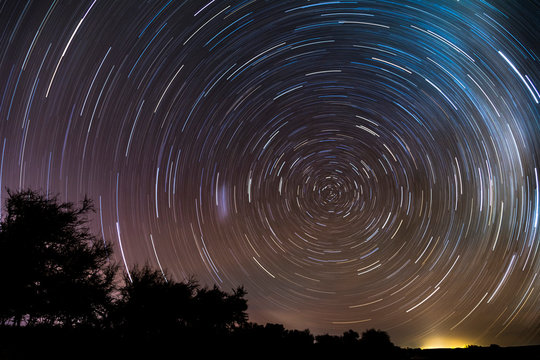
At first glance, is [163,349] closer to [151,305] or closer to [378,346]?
[151,305]

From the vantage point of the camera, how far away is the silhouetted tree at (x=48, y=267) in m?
10.1

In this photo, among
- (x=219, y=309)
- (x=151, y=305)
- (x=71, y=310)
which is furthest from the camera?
(x=219, y=309)

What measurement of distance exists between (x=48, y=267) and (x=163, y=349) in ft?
16.1

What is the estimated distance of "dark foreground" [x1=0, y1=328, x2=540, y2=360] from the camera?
29.8ft

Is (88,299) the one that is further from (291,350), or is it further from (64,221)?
(291,350)

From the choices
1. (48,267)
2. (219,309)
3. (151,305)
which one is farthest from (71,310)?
(219,309)

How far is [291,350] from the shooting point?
15.8 meters

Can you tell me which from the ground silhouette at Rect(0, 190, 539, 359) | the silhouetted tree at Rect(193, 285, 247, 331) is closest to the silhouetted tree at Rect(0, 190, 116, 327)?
the ground silhouette at Rect(0, 190, 539, 359)

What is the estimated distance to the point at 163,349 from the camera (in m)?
12.4

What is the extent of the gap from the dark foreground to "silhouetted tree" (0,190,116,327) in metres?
0.71

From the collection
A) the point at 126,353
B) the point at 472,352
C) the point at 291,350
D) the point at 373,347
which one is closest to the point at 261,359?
the point at 291,350

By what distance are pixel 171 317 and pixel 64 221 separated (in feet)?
28.6

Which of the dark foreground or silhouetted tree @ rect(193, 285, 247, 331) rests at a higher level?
silhouetted tree @ rect(193, 285, 247, 331)

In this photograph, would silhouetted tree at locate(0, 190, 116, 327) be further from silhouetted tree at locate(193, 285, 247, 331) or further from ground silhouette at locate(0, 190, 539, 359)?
silhouetted tree at locate(193, 285, 247, 331)
